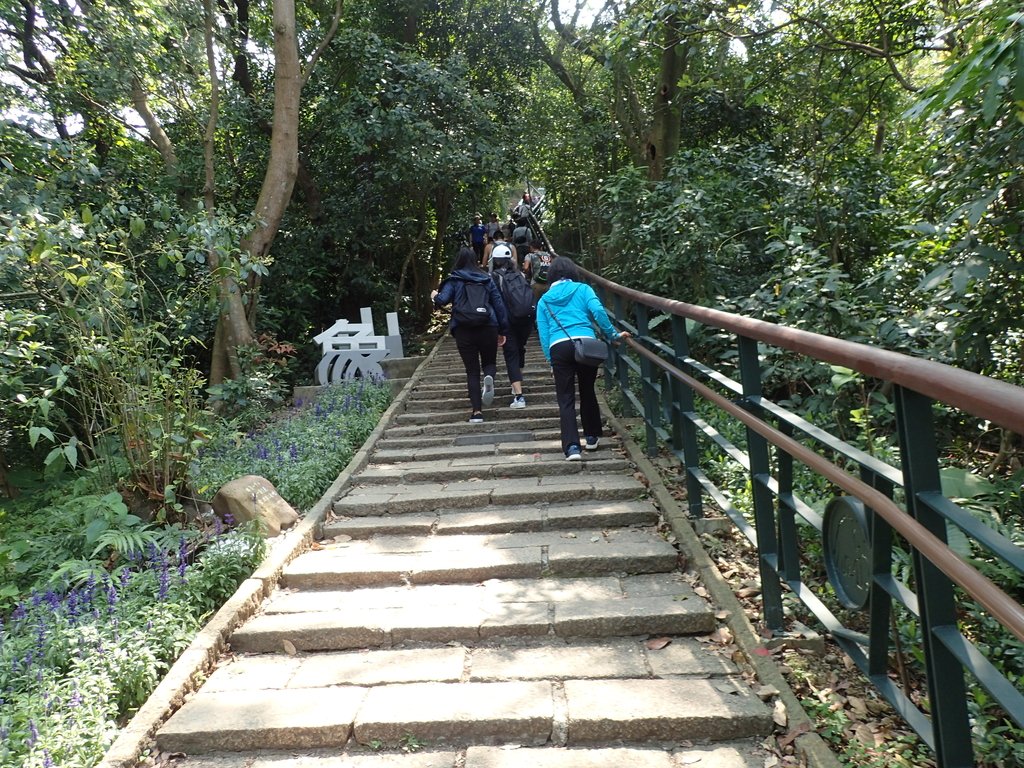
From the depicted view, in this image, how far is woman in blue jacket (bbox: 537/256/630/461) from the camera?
221 inches

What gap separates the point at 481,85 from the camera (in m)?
14.3

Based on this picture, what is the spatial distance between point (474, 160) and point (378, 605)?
9253 mm

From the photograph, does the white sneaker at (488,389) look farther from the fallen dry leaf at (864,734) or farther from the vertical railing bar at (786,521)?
the fallen dry leaf at (864,734)

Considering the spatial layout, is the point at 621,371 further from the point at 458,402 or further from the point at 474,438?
the point at 458,402

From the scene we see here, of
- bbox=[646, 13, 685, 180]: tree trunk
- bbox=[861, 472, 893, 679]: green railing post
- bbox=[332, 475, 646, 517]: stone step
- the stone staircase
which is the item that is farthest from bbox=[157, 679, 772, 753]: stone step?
bbox=[646, 13, 685, 180]: tree trunk

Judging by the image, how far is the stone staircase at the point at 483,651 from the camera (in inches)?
107

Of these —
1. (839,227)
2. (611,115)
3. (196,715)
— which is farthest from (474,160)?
(196,715)

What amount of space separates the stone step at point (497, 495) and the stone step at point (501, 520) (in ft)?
0.23

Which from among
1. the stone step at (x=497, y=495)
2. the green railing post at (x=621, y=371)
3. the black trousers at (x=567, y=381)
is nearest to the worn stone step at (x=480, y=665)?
the stone step at (x=497, y=495)

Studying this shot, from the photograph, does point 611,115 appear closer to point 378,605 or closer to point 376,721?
point 378,605

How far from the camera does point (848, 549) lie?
2.16 m

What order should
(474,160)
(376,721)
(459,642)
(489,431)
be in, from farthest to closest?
(474,160) → (489,431) → (459,642) → (376,721)

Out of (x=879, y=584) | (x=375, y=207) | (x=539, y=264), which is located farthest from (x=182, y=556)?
(x=539, y=264)

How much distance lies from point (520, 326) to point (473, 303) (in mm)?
802
